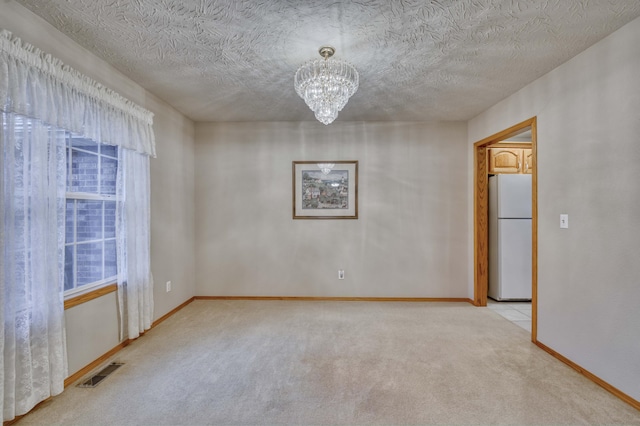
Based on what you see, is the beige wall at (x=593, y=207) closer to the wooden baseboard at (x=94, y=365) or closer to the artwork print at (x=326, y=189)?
the artwork print at (x=326, y=189)

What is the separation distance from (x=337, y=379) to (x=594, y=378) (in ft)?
6.12

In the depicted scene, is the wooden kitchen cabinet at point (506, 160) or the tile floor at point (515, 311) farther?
the wooden kitchen cabinet at point (506, 160)

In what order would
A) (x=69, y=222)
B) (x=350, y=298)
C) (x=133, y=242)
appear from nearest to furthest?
(x=69, y=222), (x=133, y=242), (x=350, y=298)

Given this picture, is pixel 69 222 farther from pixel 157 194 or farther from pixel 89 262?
pixel 157 194

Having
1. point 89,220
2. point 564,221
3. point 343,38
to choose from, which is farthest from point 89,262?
point 564,221

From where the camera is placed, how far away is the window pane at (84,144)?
2297 mm

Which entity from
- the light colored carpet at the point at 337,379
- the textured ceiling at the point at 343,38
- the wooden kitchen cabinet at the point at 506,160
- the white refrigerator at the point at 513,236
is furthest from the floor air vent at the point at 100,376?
the wooden kitchen cabinet at the point at 506,160

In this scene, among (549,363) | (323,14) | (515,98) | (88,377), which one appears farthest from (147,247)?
(515,98)

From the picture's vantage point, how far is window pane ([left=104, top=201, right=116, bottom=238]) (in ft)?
8.56

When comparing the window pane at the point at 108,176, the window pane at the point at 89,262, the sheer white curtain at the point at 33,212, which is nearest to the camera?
the sheer white curtain at the point at 33,212

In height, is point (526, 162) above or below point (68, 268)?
above

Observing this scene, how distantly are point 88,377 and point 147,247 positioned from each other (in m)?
1.13

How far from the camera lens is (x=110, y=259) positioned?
8.65 ft

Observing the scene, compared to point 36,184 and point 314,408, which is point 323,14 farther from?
point 314,408
